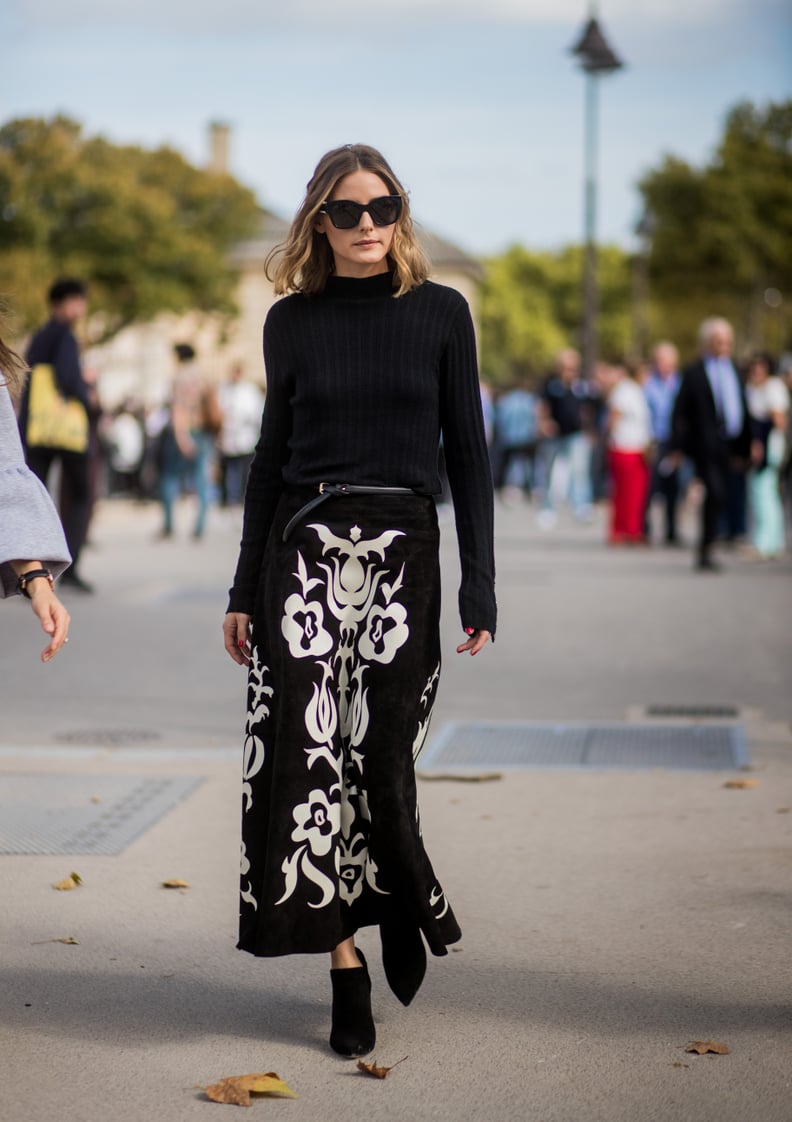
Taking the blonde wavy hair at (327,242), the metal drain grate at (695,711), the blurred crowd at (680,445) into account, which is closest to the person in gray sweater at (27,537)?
the blonde wavy hair at (327,242)

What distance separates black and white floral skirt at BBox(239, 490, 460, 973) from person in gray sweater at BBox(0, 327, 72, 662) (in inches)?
20.2

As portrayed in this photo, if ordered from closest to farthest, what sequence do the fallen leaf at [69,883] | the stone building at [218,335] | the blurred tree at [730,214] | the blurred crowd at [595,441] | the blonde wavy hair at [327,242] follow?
the blonde wavy hair at [327,242] < the fallen leaf at [69,883] < the blurred crowd at [595,441] < the blurred tree at [730,214] < the stone building at [218,335]

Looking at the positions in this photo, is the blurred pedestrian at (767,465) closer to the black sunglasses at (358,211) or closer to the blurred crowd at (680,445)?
the blurred crowd at (680,445)

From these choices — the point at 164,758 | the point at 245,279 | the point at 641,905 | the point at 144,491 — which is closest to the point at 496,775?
the point at 164,758

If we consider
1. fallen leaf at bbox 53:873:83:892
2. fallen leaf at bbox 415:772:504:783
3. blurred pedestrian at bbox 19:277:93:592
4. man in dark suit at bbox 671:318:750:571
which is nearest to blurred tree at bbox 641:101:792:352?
man in dark suit at bbox 671:318:750:571

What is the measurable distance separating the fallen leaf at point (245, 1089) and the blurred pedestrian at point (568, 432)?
1898cm

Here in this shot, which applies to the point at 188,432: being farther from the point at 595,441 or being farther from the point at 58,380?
the point at 595,441

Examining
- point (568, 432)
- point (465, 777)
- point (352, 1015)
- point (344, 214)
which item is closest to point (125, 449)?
point (568, 432)

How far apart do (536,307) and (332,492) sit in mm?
116145

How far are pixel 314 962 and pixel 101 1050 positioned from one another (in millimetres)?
833

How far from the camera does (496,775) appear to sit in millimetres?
6906

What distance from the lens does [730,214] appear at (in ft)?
146

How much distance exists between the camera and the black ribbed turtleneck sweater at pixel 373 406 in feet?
12.7

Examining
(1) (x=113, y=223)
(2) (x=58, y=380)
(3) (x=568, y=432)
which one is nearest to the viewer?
(2) (x=58, y=380)
